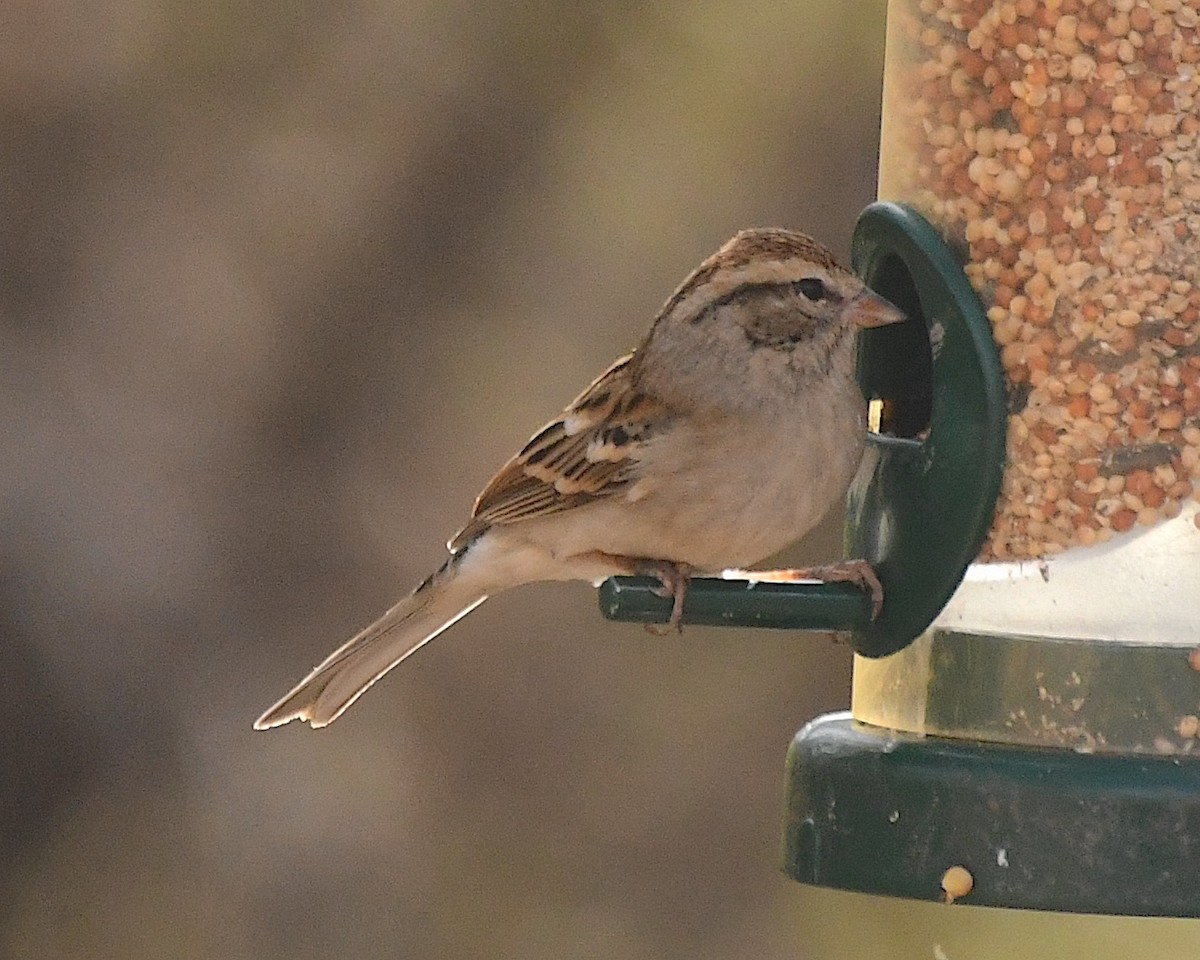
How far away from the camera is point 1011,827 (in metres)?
3.36

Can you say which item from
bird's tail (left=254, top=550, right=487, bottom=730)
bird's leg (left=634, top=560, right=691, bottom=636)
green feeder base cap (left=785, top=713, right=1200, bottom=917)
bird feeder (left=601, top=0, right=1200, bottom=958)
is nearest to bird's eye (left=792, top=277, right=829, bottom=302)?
bird feeder (left=601, top=0, right=1200, bottom=958)

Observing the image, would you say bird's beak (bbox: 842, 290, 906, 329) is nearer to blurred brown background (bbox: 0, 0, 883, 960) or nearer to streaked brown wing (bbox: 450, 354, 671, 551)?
streaked brown wing (bbox: 450, 354, 671, 551)

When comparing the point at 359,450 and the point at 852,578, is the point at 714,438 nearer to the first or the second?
the point at 852,578

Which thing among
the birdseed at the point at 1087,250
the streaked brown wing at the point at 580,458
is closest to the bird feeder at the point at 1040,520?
the birdseed at the point at 1087,250

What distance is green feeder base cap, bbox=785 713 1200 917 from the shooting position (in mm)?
3301

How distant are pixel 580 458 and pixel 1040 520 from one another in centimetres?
100

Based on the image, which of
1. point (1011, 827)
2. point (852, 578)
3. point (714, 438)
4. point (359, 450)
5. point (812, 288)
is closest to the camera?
point (1011, 827)

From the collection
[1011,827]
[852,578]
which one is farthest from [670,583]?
[1011,827]

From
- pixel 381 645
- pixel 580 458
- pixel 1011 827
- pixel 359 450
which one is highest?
pixel 580 458

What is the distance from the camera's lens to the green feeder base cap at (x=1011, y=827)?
10.8 feet

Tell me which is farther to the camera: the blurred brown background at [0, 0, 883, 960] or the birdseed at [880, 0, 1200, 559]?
the blurred brown background at [0, 0, 883, 960]

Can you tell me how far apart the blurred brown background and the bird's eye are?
3.44 m

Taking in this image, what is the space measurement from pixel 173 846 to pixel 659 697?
4.86 feet

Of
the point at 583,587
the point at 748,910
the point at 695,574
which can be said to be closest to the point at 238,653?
the point at 583,587
